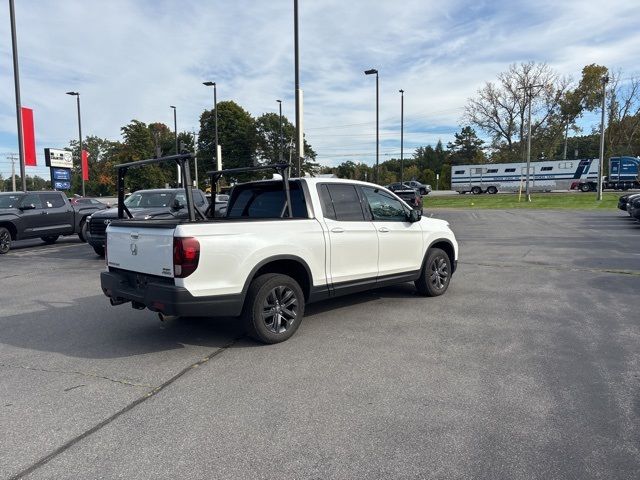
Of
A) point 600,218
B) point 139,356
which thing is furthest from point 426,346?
point 600,218

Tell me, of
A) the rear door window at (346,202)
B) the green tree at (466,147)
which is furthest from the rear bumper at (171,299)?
the green tree at (466,147)

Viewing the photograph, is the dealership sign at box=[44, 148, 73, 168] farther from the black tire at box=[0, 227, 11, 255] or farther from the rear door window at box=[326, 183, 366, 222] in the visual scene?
the rear door window at box=[326, 183, 366, 222]

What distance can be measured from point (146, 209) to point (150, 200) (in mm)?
501

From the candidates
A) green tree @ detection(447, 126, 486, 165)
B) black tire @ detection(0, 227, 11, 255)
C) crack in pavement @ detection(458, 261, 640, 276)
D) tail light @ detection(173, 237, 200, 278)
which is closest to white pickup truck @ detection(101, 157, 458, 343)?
tail light @ detection(173, 237, 200, 278)

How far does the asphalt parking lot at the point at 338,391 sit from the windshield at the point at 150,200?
5.21 m

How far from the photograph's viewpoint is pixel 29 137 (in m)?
22.3

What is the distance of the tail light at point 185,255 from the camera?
451cm

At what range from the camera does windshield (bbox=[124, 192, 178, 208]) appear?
12453 millimetres

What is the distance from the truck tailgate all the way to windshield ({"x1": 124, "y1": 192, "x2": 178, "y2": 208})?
706 centimetres

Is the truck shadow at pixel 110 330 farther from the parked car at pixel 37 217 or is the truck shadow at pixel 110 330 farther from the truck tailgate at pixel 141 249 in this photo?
the parked car at pixel 37 217

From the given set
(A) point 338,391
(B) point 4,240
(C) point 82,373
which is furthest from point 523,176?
(C) point 82,373

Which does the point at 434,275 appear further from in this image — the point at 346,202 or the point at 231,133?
the point at 231,133

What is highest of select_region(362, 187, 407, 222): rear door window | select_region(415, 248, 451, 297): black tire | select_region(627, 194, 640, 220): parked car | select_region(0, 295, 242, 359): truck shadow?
select_region(362, 187, 407, 222): rear door window

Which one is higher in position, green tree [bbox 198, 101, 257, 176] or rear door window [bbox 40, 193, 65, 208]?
green tree [bbox 198, 101, 257, 176]
